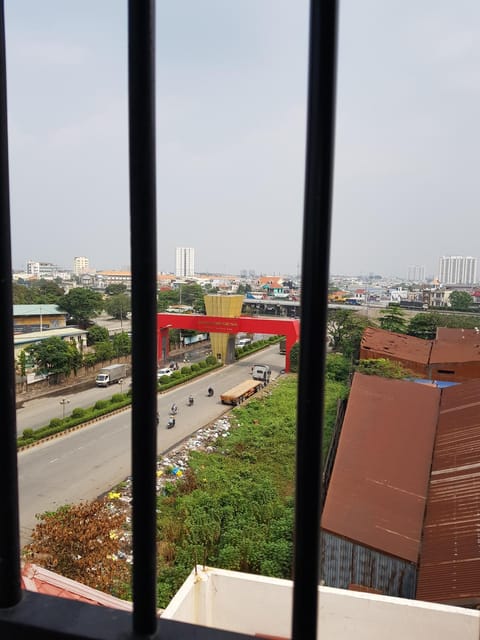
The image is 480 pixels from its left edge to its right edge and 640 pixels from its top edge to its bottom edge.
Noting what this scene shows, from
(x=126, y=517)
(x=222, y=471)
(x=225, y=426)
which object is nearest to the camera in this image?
(x=126, y=517)

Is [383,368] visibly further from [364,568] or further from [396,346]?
[364,568]

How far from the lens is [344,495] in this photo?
9.70 feet

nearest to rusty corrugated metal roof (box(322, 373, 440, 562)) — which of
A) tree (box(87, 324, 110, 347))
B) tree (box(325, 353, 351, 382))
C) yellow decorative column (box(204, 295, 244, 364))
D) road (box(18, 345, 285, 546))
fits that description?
road (box(18, 345, 285, 546))

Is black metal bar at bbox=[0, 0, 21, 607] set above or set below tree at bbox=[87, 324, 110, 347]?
above

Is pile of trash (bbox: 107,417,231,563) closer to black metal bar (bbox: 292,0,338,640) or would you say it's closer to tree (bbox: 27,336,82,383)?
tree (bbox: 27,336,82,383)

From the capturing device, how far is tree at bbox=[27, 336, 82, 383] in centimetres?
772

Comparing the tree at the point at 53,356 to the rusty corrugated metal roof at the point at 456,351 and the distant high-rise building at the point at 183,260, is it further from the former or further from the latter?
the distant high-rise building at the point at 183,260

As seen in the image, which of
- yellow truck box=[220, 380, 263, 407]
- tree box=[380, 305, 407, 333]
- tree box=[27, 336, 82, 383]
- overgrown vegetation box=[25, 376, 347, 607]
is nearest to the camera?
overgrown vegetation box=[25, 376, 347, 607]

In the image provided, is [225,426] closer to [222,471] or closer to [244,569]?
[222,471]

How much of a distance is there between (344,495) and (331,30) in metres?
3.07

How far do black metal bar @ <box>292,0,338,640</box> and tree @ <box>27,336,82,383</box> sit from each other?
8179 millimetres

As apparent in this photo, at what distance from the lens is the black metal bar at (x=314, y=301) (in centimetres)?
22

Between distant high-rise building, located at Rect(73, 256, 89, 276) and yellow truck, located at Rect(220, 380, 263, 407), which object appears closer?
yellow truck, located at Rect(220, 380, 263, 407)

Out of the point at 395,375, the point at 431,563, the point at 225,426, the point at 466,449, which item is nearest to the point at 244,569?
the point at 431,563
